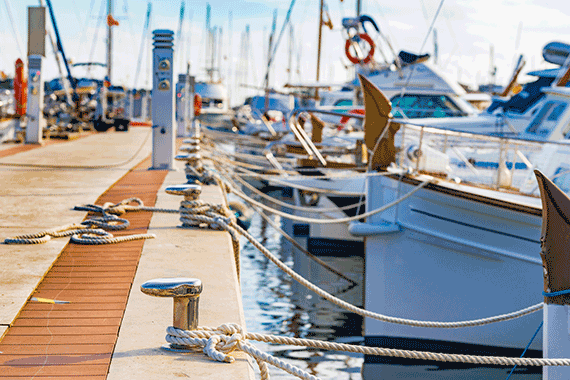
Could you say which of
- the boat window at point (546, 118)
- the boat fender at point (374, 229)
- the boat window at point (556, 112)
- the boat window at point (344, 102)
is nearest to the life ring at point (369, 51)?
the boat window at point (546, 118)

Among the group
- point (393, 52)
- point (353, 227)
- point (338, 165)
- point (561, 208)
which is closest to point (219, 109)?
point (393, 52)

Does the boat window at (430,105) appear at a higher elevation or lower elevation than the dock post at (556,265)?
higher

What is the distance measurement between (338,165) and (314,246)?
→ 8.00ft

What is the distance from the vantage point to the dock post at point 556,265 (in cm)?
362

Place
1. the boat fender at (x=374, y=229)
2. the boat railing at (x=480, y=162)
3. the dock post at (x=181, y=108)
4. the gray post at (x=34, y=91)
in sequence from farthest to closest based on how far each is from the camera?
the dock post at (x=181, y=108) < the gray post at (x=34, y=91) < the boat fender at (x=374, y=229) < the boat railing at (x=480, y=162)

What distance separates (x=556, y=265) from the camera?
3.65 meters

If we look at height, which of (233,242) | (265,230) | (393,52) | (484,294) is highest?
(393,52)

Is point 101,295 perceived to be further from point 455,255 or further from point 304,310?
point 304,310

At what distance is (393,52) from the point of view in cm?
1930

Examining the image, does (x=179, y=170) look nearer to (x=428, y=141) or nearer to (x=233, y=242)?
(x=428, y=141)

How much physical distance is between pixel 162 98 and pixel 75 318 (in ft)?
27.6

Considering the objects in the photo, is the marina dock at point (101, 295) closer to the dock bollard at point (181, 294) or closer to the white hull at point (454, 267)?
the dock bollard at point (181, 294)

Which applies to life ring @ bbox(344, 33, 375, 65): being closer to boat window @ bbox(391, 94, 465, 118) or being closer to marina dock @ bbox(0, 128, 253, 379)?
boat window @ bbox(391, 94, 465, 118)

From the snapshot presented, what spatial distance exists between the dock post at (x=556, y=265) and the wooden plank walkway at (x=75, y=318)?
7.89 ft
